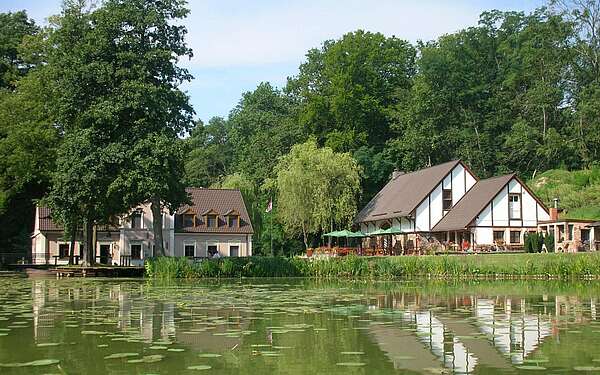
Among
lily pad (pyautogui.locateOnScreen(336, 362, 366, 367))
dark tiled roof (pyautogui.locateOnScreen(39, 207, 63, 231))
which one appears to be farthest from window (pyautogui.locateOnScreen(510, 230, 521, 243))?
lily pad (pyautogui.locateOnScreen(336, 362, 366, 367))

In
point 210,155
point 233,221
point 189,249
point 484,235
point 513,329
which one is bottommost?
point 513,329

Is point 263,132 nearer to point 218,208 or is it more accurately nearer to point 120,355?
point 218,208

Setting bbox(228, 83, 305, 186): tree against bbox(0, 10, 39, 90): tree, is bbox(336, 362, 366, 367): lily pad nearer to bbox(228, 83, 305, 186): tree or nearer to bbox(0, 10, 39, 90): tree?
bbox(0, 10, 39, 90): tree

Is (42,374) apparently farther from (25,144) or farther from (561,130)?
(561,130)

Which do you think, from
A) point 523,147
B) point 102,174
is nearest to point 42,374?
point 102,174

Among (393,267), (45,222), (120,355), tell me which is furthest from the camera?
(45,222)

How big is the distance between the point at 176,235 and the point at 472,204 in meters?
23.7

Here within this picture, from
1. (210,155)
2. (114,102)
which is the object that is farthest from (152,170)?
(210,155)

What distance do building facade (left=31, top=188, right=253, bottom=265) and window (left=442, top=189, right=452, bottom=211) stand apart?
16.2 meters

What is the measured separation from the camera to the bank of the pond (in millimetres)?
37750

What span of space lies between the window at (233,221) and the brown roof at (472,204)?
16.7 m

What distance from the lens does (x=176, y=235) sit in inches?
2436

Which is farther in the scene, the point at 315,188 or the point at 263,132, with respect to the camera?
the point at 263,132

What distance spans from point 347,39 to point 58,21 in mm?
31355
